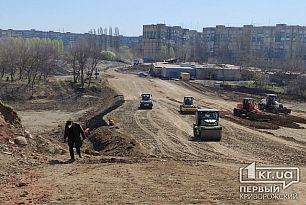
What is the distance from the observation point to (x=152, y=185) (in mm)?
11422

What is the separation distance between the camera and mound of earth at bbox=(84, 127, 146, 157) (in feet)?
63.6

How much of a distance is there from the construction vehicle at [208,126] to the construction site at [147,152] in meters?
0.05

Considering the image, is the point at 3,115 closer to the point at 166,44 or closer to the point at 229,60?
the point at 229,60

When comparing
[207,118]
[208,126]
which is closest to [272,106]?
[207,118]

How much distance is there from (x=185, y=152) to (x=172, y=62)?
281ft

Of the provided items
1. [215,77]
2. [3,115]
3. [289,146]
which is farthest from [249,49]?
[3,115]

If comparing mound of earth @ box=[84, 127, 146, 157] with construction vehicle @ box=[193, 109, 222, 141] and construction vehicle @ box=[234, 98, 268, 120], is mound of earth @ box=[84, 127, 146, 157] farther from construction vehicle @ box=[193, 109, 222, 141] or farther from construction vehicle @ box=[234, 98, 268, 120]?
construction vehicle @ box=[234, 98, 268, 120]

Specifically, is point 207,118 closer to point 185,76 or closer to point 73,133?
point 73,133

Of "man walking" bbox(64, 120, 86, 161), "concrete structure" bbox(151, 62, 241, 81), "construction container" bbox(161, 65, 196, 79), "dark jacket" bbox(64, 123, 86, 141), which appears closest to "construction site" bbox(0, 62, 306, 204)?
"man walking" bbox(64, 120, 86, 161)

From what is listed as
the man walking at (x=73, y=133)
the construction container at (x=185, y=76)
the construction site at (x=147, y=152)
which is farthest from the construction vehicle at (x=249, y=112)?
the construction container at (x=185, y=76)

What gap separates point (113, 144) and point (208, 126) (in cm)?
535

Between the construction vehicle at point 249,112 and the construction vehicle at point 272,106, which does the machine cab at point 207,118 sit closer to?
the construction vehicle at point 249,112

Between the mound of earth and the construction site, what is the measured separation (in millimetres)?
48

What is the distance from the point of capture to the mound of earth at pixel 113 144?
19.4 metres
